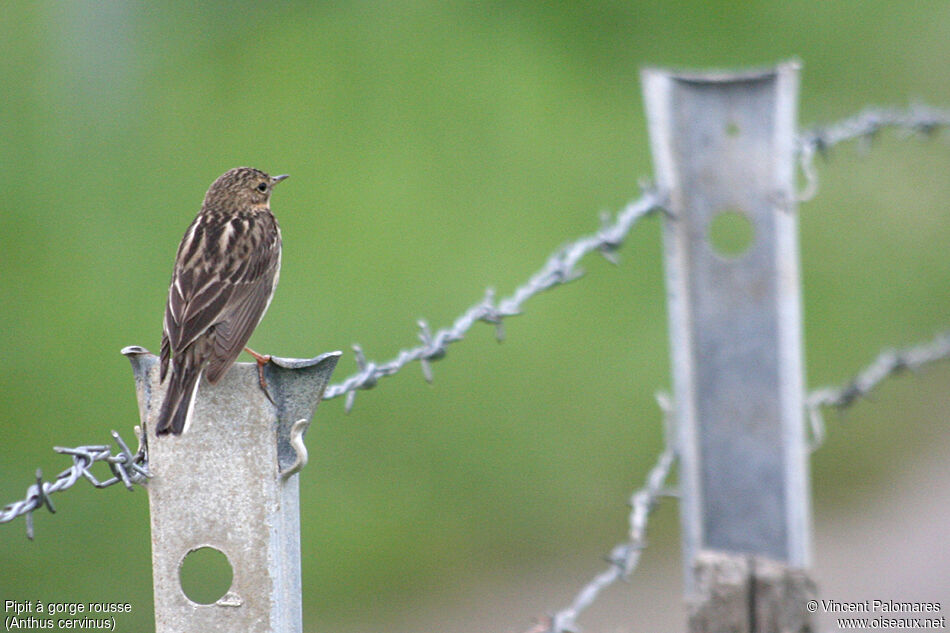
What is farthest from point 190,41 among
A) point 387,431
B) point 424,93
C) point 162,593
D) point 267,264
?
point 162,593

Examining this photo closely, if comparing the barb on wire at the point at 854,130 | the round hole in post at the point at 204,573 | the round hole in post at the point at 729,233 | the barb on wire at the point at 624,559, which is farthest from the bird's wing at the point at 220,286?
the round hole in post at the point at 729,233

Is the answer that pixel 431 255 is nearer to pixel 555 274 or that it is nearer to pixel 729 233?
pixel 729 233

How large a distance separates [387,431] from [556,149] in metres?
3.65

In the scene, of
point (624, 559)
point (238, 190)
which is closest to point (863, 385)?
point (624, 559)

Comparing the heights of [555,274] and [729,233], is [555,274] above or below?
below

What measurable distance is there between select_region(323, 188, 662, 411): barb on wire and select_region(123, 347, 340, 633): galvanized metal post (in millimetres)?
410

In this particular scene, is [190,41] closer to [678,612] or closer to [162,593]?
[678,612]

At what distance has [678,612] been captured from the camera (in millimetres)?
5824

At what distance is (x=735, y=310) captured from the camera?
3.67 metres

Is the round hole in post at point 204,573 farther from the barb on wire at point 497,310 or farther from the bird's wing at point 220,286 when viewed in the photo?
the barb on wire at point 497,310

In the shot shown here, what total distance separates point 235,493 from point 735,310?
1906 millimetres

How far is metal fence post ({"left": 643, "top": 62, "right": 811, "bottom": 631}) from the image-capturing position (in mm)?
3590

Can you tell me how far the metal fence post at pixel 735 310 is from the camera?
359cm

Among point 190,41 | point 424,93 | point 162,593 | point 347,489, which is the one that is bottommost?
point 162,593
